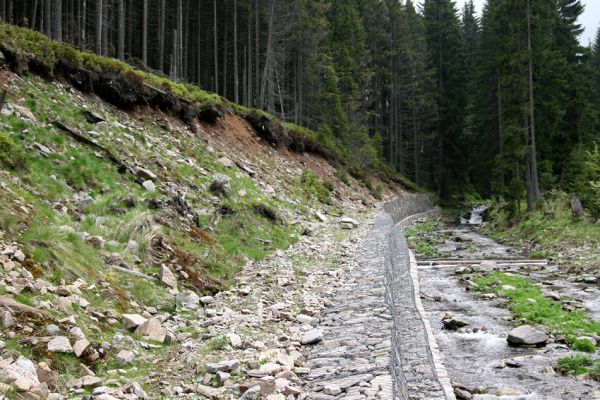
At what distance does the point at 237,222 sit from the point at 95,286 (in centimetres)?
714

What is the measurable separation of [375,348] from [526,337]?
5.43 meters

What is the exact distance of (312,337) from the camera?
7.49 metres

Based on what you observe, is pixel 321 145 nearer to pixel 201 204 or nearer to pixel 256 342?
pixel 201 204

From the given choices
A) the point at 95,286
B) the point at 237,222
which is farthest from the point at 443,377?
the point at 237,222

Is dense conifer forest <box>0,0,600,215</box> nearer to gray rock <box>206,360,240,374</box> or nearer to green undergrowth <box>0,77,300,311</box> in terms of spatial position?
green undergrowth <box>0,77,300,311</box>

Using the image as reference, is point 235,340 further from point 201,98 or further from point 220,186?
point 201,98

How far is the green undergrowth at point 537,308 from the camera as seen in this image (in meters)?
11.1

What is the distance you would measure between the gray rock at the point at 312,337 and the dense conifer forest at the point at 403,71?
1649 centimetres

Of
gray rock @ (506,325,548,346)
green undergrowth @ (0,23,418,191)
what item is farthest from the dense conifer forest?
gray rock @ (506,325,548,346)

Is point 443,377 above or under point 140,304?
under

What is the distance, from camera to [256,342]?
23.2ft

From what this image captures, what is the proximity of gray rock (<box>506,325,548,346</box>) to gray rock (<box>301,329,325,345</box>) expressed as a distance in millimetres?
5247

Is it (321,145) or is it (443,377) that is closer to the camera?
(443,377)

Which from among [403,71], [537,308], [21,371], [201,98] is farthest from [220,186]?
[403,71]
